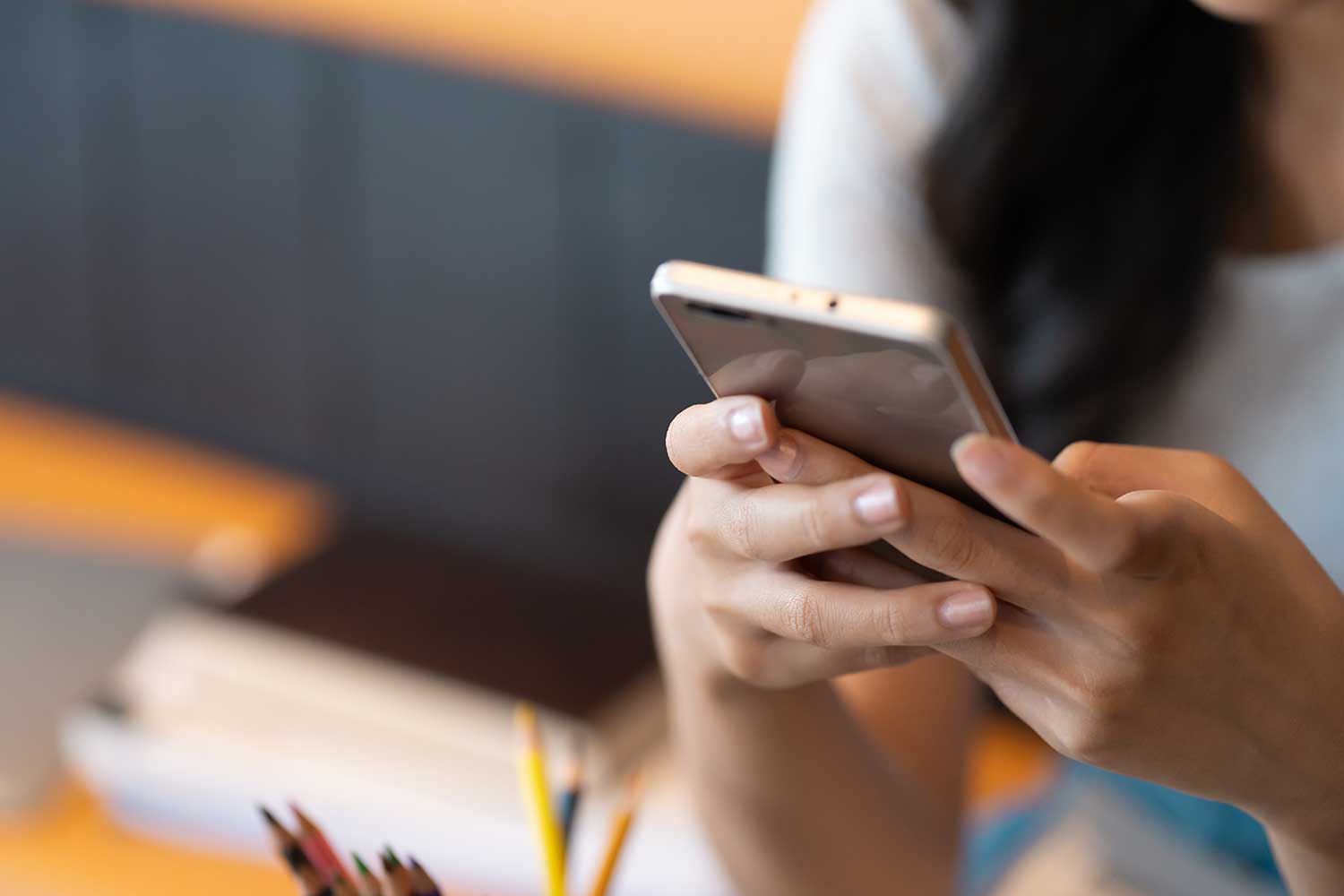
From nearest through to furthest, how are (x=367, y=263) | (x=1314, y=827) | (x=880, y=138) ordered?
(x=1314, y=827) < (x=880, y=138) < (x=367, y=263)

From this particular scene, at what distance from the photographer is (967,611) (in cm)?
34

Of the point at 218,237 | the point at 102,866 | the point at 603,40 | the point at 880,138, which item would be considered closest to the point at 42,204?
the point at 218,237

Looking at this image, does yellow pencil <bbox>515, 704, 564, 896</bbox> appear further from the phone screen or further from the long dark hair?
the long dark hair

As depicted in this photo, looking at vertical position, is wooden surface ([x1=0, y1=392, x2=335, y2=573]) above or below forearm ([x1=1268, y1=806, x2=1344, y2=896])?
above

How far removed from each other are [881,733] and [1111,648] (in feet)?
1.04

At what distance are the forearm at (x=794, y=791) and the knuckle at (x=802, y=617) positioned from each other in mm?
103

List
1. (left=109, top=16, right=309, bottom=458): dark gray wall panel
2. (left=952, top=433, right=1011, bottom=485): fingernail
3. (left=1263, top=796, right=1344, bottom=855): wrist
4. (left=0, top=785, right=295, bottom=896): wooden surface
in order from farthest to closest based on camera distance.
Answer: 1. (left=109, top=16, right=309, bottom=458): dark gray wall panel
2. (left=0, top=785, right=295, bottom=896): wooden surface
3. (left=1263, top=796, right=1344, bottom=855): wrist
4. (left=952, top=433, right=1011, bottom=485): fingernail

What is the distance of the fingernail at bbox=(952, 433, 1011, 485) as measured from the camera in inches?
11.5

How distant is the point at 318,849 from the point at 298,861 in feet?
0.04

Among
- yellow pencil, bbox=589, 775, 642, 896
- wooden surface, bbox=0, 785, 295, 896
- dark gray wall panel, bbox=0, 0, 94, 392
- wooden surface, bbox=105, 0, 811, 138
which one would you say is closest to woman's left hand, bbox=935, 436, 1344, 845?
yellow pencil, bbox=589, 775, 642, 896

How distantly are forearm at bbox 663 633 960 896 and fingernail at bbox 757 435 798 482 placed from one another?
0.14m

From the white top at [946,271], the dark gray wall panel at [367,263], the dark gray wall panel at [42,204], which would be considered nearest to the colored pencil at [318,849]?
the white top at [946,271]

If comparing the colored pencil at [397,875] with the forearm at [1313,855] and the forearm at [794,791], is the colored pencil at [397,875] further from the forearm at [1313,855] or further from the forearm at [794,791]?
the forearm at [1313,855]

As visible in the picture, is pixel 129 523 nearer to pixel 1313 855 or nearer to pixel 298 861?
pixel 298 861
